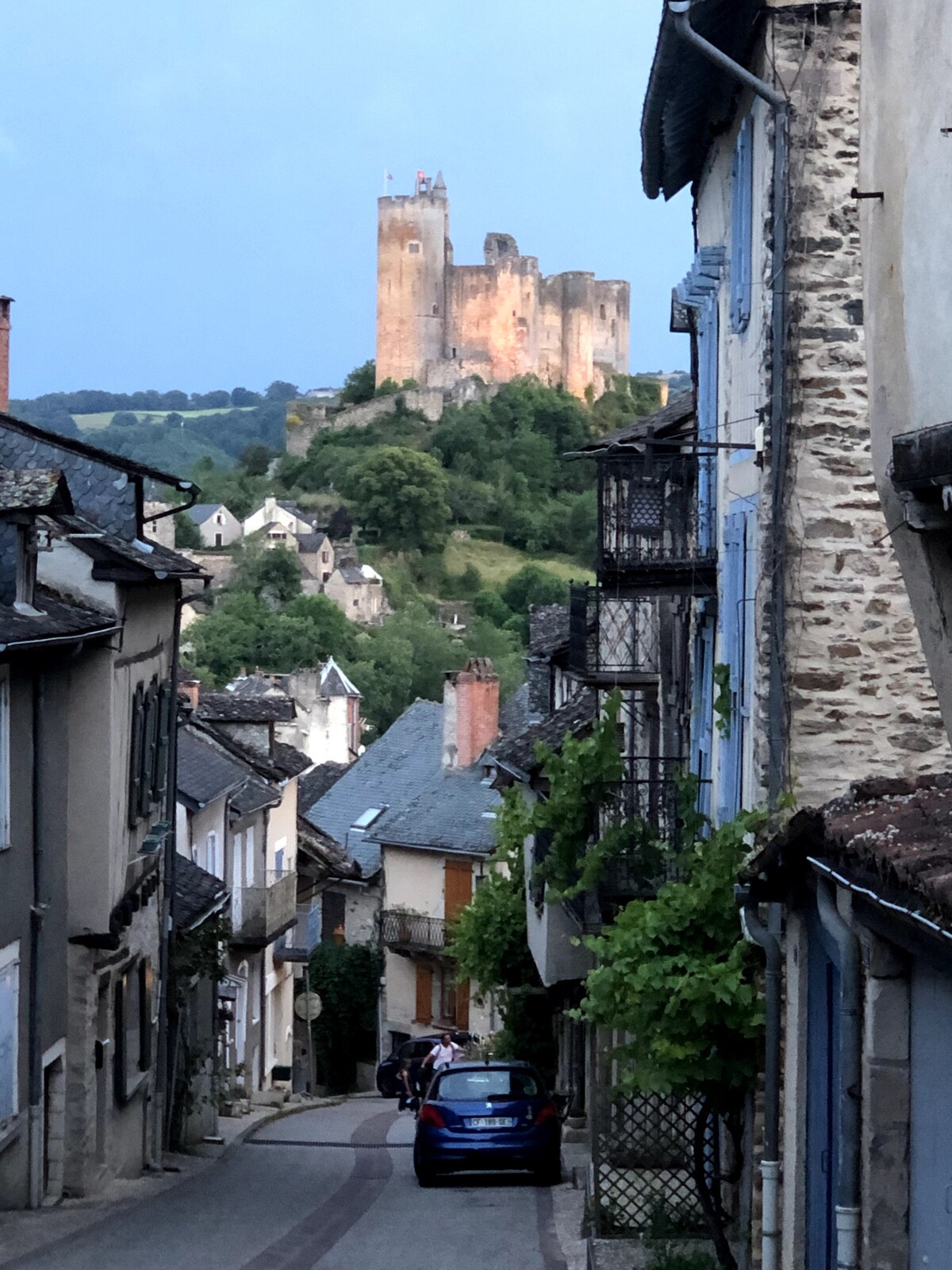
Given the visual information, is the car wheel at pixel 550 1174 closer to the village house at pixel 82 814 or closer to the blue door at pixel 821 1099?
A: the village house at pixel 82 814

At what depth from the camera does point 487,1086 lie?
690 inches

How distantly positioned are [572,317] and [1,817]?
111m

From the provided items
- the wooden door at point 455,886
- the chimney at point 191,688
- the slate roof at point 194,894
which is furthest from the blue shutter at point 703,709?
the wooden door at point 455,886

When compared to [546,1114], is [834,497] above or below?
above

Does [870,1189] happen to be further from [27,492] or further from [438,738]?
[438,738]

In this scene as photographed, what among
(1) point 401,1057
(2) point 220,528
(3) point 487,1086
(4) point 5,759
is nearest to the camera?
(4) point 5,759

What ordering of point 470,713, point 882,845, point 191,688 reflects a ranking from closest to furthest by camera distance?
point 882,845, point 191,688, point 470,713

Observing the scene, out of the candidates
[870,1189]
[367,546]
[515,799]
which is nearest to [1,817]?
[515,799]

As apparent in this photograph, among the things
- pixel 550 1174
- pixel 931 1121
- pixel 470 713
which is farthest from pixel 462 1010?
pixel 931 1121

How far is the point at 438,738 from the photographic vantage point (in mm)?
45312

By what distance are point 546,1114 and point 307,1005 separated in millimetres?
18226

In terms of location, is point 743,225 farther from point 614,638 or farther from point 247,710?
point 247,710

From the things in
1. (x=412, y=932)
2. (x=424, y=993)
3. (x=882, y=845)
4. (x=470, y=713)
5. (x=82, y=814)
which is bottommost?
(x=424, y=993)

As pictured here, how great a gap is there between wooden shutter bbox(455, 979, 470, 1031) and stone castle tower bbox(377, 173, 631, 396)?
267ft
